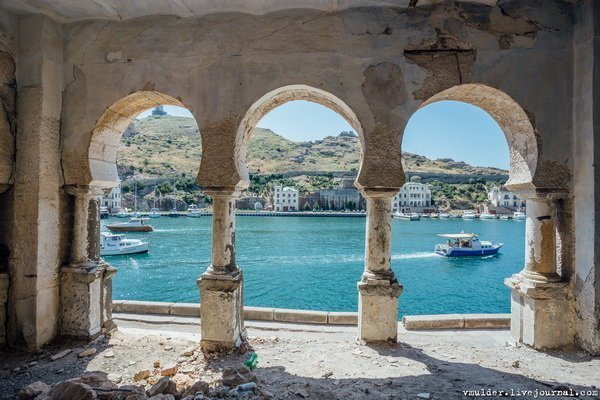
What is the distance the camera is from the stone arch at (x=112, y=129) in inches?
176

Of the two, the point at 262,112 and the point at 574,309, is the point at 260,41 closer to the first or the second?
the point at 262,112

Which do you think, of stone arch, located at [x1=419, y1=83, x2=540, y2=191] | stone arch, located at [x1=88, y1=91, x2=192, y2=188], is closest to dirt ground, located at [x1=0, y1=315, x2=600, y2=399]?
stone arch, located at [x1=419, y1=83, x2=540, y2=191]

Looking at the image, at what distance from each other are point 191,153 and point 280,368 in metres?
116

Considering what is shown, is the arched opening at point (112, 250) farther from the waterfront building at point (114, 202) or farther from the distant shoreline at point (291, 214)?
the distant shoreline at point (291, 214)

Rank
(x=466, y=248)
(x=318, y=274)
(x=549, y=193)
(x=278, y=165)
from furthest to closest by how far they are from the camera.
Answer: (x=278, y=165) → (x=466, y=248) → (x=318, y=274) → (x=549, y=193)

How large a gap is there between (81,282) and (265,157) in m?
125

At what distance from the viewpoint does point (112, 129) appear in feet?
15.7

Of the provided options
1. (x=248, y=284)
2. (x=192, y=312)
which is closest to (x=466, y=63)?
(x=192, y=312)

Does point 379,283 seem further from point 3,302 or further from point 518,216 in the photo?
point 518,216

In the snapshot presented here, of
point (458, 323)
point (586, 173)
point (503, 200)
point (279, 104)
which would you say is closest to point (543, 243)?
point (586, 173)

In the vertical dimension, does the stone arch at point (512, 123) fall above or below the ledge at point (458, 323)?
above

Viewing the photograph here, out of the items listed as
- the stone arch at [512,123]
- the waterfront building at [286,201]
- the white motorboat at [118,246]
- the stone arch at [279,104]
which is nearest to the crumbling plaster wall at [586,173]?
the stone arch at [512,123]

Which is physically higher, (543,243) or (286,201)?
(286,201)

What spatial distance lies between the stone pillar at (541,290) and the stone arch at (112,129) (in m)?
4.72
